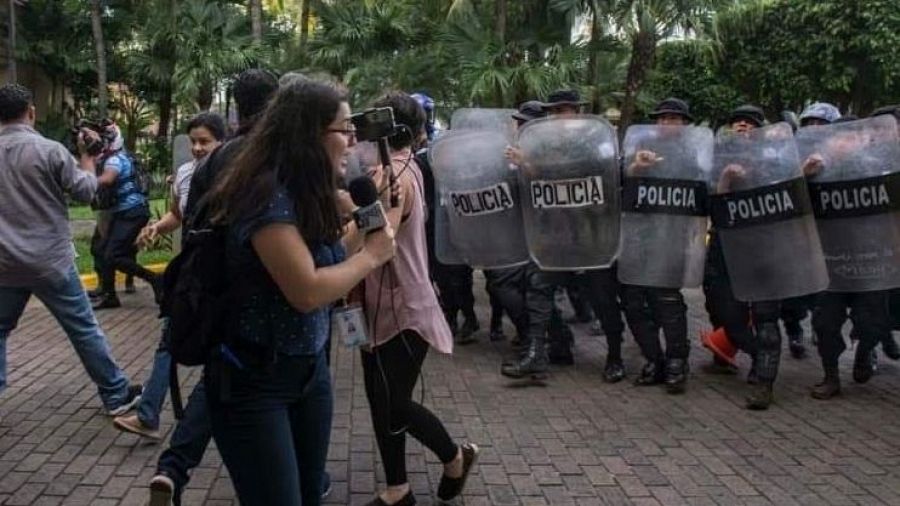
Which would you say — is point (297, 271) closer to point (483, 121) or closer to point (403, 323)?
point (403, 323)

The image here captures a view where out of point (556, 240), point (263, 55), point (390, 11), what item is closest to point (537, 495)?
point (556, 240)

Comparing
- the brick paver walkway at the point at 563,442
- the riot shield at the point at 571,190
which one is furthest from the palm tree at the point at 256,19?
the riot shield at the point at 571,190

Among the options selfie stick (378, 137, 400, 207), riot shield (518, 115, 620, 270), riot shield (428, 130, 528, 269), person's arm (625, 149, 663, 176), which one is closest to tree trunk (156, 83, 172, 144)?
riot shield (428, 130, 528, 269)

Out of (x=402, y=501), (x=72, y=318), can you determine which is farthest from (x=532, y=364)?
(x=72, y=318)

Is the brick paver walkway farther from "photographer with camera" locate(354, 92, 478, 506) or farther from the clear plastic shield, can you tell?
the clear plastic shield

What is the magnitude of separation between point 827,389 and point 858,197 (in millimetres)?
1200

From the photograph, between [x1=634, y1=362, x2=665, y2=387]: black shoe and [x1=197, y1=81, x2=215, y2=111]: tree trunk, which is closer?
[x1=634, y1=362, x2=665, y2=387]: black shoe

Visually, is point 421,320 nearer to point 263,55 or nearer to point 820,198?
point 820,198

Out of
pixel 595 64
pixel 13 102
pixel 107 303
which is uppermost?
pixel 13 102

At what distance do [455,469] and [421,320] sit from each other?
0.71m

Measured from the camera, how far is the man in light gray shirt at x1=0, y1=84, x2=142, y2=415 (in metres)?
4.59

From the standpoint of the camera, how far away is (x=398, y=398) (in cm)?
373

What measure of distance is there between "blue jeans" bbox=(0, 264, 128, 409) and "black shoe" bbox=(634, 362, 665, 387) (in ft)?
10.5

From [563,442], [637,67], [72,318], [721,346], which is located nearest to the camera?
[72,318]
